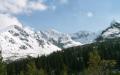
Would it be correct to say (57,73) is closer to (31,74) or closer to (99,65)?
(31,74)

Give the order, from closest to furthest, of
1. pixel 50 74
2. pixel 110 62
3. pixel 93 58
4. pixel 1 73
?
pixel 1 73
pixel 93 58
pixel 110 62
pixel 50 74

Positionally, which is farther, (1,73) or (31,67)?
(31,67)

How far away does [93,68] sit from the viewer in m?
106

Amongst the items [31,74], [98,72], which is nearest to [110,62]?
[98,72]

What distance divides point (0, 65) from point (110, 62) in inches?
2683

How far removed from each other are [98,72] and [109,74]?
128 feet

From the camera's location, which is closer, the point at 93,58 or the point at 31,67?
the point at 93,58

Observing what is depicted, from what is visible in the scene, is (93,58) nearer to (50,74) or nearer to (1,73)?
Result: (1,73)

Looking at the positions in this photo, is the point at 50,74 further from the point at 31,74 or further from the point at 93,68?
the point at 93,68

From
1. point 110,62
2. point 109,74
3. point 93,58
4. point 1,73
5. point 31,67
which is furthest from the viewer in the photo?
point 109,74

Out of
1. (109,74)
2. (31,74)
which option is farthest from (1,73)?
(109,74)

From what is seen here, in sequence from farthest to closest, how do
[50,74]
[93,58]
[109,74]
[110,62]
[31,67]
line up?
[50,74]
[109,74]
[31,67]
[110,62]
[93,58]

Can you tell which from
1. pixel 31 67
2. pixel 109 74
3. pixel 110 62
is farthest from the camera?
pixel 109 74

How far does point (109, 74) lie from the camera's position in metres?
144
